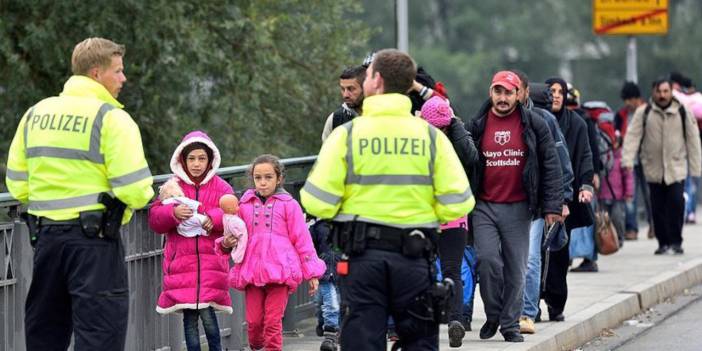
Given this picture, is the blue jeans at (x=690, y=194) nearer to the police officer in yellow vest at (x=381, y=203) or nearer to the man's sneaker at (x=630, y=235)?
the man's sneaker at (x=630, y=235)

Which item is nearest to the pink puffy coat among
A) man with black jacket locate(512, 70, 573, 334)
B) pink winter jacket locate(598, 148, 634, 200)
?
man with black jacket locate(512, 70, 573, 334)

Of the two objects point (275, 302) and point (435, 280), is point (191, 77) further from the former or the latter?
point (435, 280)

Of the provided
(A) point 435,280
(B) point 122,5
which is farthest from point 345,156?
(B) point 122,5

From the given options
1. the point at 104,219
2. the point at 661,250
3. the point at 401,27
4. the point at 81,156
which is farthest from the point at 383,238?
the point at 661,250

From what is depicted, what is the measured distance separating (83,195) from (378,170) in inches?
52.9

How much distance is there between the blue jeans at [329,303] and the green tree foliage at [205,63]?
6.16 metres

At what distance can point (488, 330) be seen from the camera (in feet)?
36.2

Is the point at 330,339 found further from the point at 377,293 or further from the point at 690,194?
the point at 690,194

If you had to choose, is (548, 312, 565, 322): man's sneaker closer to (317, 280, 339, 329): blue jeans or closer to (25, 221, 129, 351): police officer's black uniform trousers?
(317, 280, 339, 329): blue jeans

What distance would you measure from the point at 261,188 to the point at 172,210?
676 mm

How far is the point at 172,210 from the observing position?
9375 millimetres

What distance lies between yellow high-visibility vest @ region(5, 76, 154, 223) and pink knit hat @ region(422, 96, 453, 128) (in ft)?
8.76

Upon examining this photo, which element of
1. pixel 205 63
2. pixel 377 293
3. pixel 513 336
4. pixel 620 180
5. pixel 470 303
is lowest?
pixel 513 336

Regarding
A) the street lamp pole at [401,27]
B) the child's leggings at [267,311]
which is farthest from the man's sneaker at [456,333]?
the street lamp pole at [401,27]
